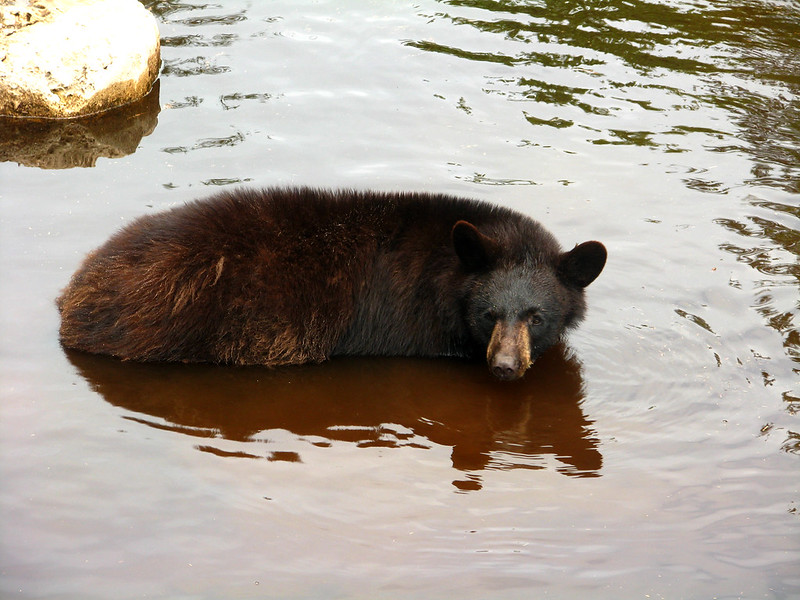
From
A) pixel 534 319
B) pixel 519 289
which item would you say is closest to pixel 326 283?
pixel 519 289

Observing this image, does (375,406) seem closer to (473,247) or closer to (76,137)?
(473,247)

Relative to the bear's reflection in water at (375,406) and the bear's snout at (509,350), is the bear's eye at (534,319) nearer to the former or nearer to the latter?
the bear's snout at (509,350)

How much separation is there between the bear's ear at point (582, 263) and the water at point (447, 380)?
1.98 feet

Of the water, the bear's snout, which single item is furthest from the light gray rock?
the bear's snout

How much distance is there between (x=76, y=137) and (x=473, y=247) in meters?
4.86

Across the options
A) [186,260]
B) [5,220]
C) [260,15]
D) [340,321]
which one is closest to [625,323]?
[340,321]

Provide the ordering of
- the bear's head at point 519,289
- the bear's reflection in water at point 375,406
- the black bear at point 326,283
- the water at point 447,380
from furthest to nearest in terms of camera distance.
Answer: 1. the bear's head at point 519,289
2. the black bear at point 326,283
3. the bear's reflection in water at point 375,406
4. the water at point 447,380

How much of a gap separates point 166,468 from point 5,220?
337 centimetres

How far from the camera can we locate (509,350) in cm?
615

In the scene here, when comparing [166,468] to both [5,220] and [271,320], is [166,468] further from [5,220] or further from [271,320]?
[5,220]

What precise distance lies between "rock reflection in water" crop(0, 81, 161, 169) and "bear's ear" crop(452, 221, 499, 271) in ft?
13.6

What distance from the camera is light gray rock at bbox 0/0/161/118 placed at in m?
9.20

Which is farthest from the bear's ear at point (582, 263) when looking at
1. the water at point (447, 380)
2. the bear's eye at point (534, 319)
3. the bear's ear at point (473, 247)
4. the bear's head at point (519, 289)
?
the water at point (447, 380)

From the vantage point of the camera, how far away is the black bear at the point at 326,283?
240 inches
